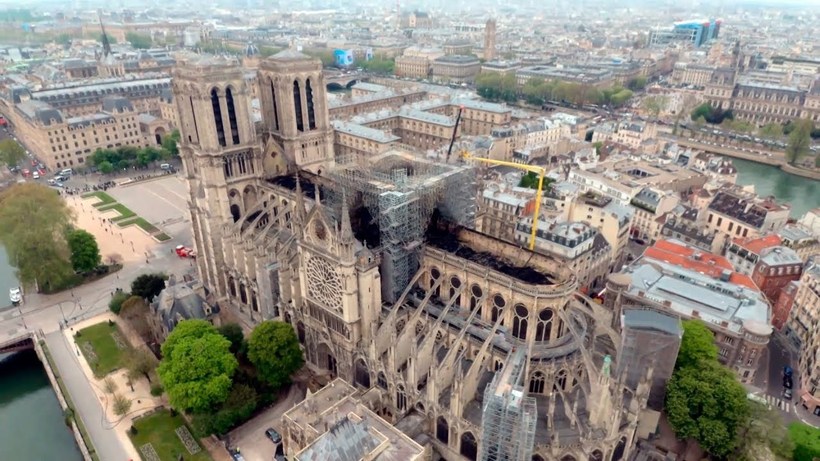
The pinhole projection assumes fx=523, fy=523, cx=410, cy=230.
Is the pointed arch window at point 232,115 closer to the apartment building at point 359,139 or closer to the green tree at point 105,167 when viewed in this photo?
the apartment building at point 359,139

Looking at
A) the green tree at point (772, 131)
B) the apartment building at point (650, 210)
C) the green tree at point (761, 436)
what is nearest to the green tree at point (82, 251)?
the green tree at point (761, 436)

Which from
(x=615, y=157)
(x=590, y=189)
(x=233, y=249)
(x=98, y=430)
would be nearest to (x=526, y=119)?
(x=615, y=157)

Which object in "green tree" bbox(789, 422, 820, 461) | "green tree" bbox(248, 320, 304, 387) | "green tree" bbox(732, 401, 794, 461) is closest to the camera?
"green tree" bbox(732, 401, 794, 461)

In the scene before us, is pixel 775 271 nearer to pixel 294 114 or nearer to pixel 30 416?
pixel 294 114

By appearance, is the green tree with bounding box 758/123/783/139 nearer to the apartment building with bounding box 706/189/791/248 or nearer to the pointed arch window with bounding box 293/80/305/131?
the apartment building with bounding box 706/189/791/248

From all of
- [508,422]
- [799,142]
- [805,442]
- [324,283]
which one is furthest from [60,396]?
[799,142]

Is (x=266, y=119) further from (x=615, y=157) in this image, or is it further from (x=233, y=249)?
(x=615, y=157)

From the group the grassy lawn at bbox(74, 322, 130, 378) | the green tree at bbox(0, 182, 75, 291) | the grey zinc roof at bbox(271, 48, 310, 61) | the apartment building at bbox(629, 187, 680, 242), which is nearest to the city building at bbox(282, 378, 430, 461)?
the grassy lawn at bbox(74, 322, 130, 378)
